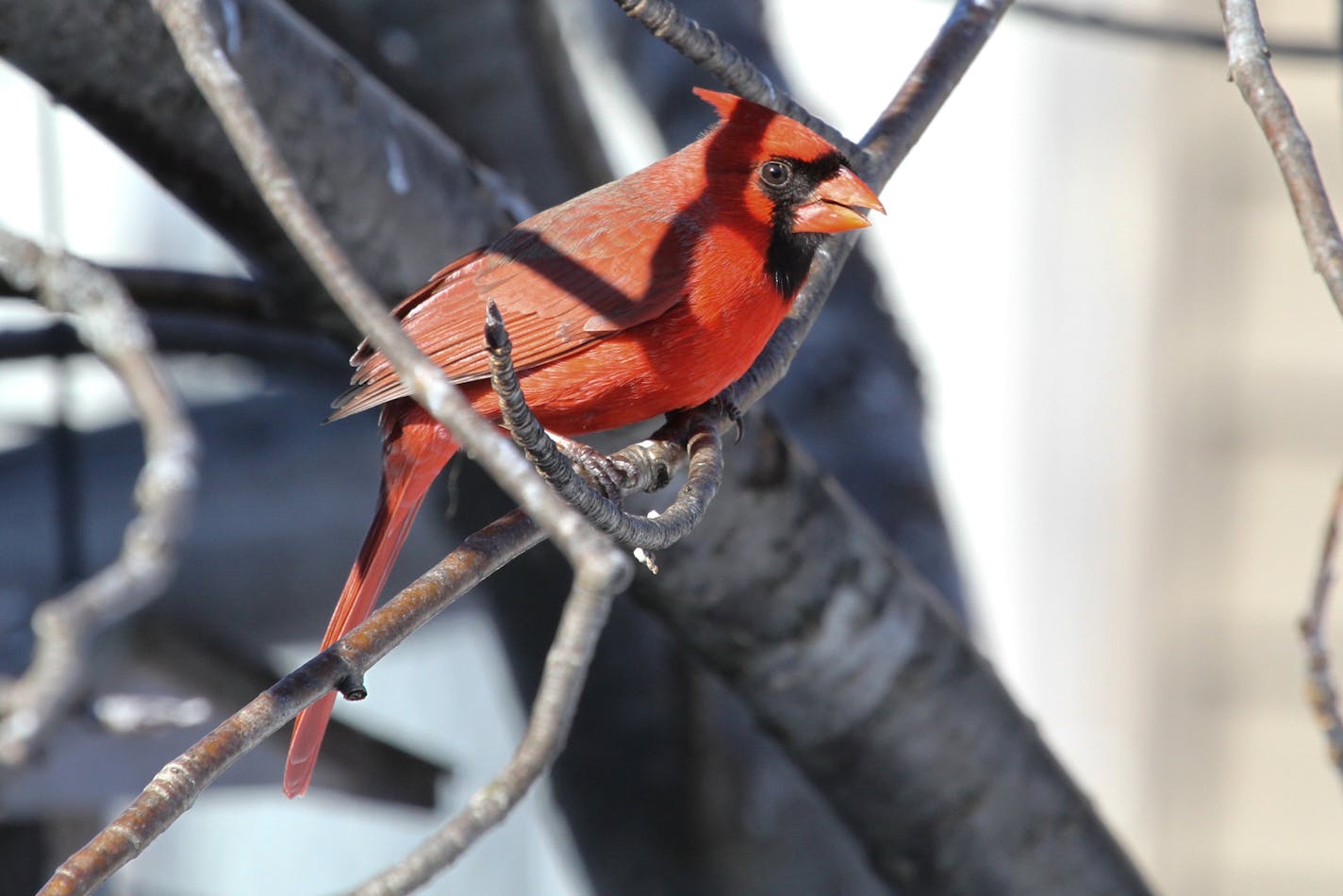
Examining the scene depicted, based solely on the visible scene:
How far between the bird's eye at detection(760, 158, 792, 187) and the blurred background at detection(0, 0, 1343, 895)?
201 centimetres

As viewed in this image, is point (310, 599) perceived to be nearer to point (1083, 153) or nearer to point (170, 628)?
point (170, 628)

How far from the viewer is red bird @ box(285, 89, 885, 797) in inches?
68.0

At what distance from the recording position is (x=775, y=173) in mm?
1833

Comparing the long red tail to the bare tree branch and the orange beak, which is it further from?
the orange beak

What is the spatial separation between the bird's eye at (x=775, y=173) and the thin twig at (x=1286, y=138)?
65 centimetres

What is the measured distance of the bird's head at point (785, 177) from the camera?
1768 millimetres

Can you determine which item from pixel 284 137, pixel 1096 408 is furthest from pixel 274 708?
pixel 1096 408

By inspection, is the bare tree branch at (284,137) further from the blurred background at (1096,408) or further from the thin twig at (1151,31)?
the blurred background at (1096,408)

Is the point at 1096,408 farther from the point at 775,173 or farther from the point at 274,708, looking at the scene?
the point at 274,708

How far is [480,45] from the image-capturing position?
2.61 meters

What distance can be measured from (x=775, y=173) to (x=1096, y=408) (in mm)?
2409

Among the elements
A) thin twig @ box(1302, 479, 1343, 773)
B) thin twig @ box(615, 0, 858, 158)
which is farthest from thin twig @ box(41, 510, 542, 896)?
thin twig @ box(1302, 479, 1343, 773)

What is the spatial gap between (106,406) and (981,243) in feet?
7.43

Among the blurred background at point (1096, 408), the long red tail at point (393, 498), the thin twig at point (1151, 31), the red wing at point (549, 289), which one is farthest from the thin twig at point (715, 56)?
the blurred background at point (1096, 408)
